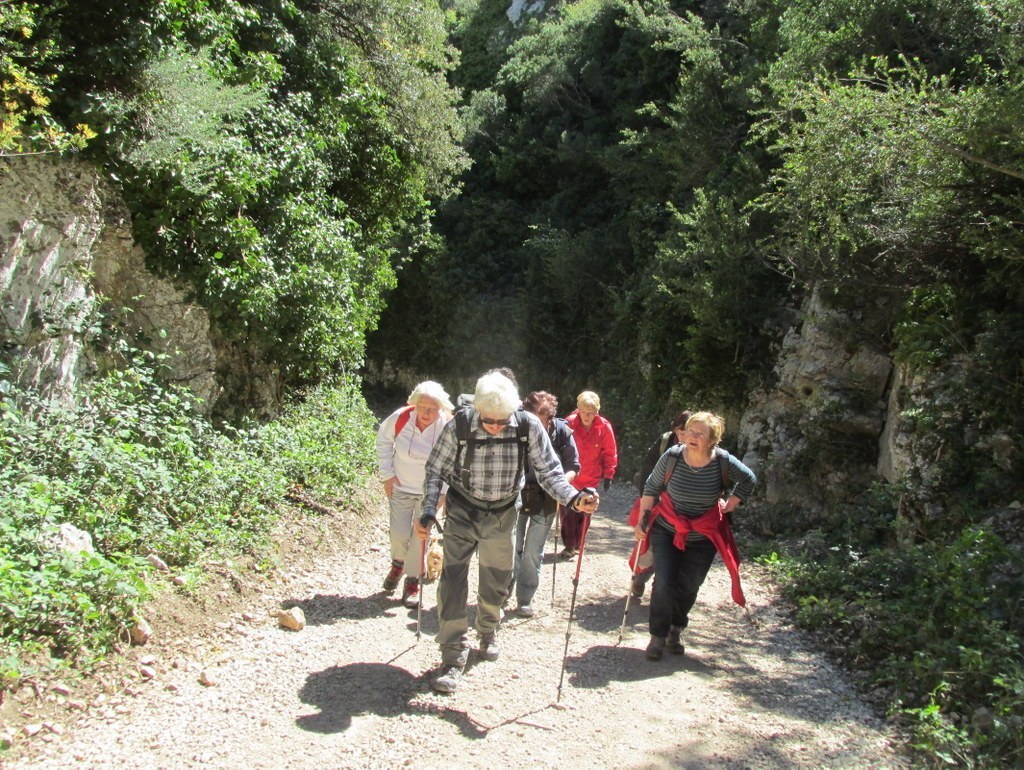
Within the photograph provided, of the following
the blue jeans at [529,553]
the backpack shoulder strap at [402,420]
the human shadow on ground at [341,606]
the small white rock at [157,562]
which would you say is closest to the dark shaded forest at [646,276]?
the small white rock at [157,562]

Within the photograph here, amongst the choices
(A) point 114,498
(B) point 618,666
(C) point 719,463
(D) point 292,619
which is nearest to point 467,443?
(C) point 719,463

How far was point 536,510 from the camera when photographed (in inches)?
230

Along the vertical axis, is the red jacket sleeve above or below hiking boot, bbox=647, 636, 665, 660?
above

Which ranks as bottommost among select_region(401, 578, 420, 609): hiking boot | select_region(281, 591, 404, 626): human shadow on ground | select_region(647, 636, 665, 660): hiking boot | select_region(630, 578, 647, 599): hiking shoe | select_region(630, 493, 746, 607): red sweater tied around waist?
select_region(281, 591, 404, 626): human shadow on ground

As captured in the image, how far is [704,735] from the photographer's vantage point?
4.34 meters

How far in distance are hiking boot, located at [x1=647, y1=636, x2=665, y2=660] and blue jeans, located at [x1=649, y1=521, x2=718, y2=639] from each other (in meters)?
0.03

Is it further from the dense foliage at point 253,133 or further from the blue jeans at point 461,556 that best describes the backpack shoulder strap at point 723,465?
the dense foliage at point 253,133

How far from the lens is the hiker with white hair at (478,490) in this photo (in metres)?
4.63

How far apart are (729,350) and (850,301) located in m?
3.45

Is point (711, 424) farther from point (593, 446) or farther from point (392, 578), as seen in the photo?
point (392, 578)

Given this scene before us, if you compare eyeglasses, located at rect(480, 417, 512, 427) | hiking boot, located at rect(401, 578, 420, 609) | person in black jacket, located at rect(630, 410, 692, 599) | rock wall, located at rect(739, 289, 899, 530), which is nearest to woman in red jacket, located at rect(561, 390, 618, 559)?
person in black jacket, located at rect(630, 410, 692, 599)

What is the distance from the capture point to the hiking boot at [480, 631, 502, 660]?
506cm

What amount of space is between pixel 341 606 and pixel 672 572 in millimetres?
2558

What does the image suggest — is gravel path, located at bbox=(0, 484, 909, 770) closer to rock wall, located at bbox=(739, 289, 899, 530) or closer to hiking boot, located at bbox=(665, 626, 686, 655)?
hiking boot, located at bbox=(665, 626, 686, 655)
